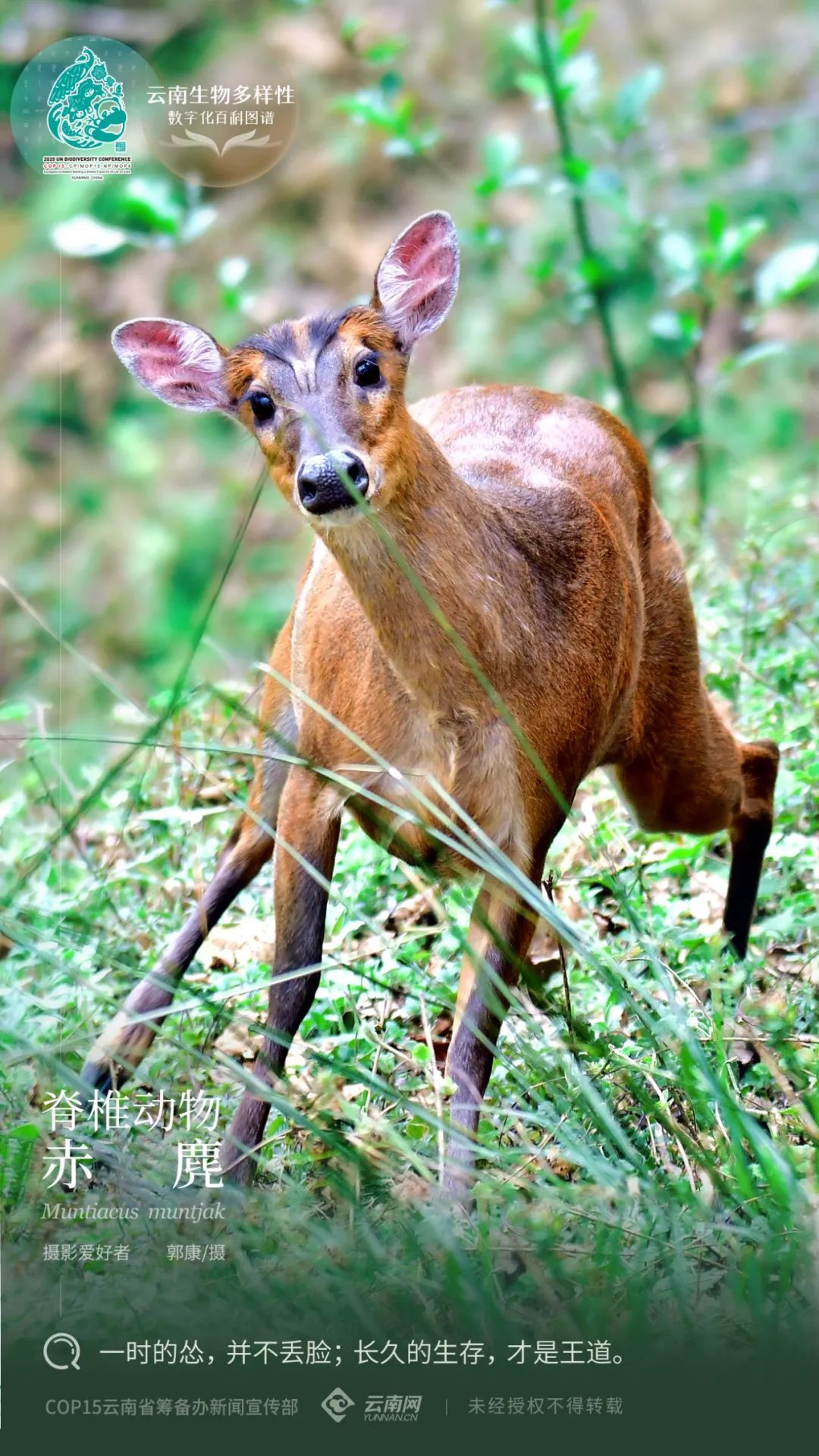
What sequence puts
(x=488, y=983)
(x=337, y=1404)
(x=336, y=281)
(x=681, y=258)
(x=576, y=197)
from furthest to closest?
(x=336, y=281) → (x=576, y=197) → (x=681, y=258) → (x=488, y=983) → (x=337, y=1404)

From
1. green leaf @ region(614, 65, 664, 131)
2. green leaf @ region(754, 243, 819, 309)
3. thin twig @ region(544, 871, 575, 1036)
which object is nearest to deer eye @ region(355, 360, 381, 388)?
thin twig @ region(544, 871, 575, 1036)

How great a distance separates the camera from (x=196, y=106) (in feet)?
14.4

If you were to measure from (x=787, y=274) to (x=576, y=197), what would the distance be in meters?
0.89

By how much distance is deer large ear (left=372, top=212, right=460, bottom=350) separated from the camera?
151 inches

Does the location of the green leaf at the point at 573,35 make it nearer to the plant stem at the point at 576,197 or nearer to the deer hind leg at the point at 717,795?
the plant stem at the point at 576,197

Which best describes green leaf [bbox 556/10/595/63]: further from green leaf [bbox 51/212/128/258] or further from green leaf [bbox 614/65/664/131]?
green leaf [bbox 51/212/128/258]

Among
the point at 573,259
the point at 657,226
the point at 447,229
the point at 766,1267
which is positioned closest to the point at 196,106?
the point at 447,229

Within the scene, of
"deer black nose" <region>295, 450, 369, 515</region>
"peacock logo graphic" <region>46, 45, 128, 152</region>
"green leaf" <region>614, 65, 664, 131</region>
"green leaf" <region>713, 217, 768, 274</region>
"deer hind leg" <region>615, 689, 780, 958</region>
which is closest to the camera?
"deer black nose" <region>295, 450, 369, 515</region>

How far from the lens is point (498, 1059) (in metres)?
3.38

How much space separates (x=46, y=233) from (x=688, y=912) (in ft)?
22.5

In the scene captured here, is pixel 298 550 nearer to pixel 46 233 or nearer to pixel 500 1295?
pixel 46 233

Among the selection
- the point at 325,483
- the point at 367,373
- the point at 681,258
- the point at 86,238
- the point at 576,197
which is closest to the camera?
the point at 325,483

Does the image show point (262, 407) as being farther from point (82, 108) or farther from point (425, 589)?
point (82, 108)

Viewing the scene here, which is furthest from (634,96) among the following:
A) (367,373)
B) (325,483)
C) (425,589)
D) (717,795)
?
(325,483)
